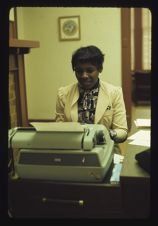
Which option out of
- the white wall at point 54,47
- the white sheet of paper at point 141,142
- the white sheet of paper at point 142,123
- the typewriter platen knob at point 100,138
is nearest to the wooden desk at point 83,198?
the typewriter platen knob at point 100,138

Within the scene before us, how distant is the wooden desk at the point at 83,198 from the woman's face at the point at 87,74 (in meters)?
0.85

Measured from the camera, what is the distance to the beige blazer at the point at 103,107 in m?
1.72

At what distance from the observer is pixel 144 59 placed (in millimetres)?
6660

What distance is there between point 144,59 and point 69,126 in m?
6.00

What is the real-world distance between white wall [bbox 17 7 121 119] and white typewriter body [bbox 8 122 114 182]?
119 inches

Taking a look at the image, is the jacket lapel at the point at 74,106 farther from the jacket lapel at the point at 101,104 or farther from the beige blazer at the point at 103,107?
the jacket lapel at the point at 101,104

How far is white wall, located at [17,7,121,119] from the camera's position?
150 inches

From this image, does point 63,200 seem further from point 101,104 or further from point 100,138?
A: point 101,104

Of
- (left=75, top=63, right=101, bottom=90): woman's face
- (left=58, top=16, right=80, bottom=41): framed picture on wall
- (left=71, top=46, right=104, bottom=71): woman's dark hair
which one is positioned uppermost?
(left=58, top=16, right=80, bottom=41): framed picture on wall

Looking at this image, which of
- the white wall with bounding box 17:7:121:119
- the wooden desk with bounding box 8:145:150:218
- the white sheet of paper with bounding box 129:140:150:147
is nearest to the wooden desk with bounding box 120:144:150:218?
the wooden desk with bounding box 8:145:150:218

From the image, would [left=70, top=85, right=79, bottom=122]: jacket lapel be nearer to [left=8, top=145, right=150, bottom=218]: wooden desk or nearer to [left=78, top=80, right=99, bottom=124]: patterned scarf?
[left=78, top=80, right=99, bottom=124]: patterned scarf

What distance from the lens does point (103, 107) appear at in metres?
1.72
